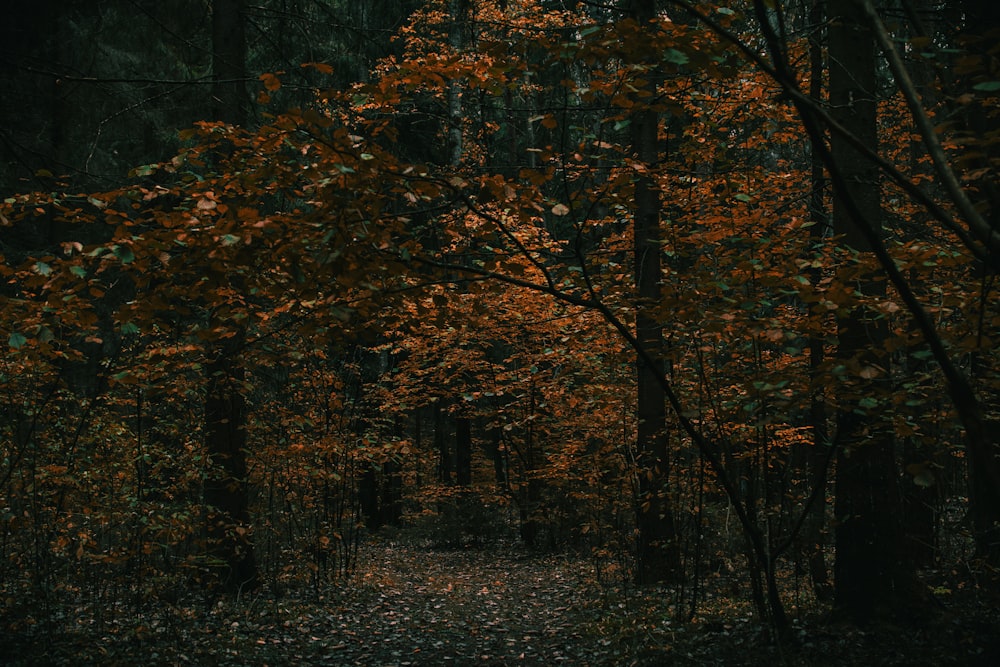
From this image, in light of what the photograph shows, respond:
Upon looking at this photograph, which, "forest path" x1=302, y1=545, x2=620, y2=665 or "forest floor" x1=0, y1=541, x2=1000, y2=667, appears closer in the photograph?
"forest floor" x1=0, y1=541, x2=1000, y2=667

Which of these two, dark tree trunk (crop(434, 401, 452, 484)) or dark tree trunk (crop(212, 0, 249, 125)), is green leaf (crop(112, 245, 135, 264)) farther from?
dark tree trunk (crop(434, 401, 452, 484))

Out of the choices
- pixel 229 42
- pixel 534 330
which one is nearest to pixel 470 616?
pixel 534 330

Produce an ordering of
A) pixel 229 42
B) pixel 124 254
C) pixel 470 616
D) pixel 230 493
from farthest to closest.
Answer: pixel 470 616 < pixel 229 42 < pixel 230 493 < pixel 124 254

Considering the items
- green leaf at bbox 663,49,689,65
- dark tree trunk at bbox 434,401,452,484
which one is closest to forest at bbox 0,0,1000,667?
green leaf at bbox 663,49,689,65

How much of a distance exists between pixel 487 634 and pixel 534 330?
20.4ft

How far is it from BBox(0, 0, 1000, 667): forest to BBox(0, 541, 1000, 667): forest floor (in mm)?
57

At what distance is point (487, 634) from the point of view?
7723 millimetres

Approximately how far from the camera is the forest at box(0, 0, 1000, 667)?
3.51m

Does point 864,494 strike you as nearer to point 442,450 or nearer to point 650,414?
point 650,414

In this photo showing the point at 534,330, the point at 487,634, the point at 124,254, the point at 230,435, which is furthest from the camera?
the point at 534,330

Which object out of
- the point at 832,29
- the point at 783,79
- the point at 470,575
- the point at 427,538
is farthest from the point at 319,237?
the point at 427,538

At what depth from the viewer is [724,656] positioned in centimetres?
552

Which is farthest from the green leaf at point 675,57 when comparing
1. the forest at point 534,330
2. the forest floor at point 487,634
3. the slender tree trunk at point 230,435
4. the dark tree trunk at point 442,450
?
the dark tree trunk at point 442,450

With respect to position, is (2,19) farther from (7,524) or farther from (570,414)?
(570,414)
